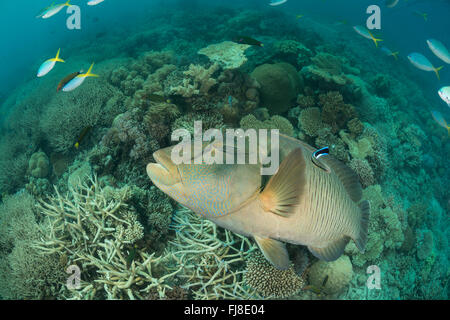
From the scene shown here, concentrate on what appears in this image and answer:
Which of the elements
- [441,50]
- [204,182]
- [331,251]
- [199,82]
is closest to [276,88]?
[199,82]

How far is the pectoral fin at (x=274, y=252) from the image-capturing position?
1.72 metres

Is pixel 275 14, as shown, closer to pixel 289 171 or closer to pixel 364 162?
pixel 364 162

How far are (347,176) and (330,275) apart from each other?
160cm

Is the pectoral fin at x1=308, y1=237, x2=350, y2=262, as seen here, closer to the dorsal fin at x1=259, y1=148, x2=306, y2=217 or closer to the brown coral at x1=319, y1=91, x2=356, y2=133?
the dorsal fin at x1=259, y1=148, x2=306, y2=217

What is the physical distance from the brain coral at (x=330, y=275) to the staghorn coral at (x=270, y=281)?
0.45m

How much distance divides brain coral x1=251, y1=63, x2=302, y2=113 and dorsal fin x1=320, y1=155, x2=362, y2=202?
3.52 meters

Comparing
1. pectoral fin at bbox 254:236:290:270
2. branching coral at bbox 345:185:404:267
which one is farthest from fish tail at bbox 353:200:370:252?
branching coral at bbox 345:185:404:267

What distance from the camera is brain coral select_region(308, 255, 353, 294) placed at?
2.95 meters

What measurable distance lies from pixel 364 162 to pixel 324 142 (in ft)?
2.87

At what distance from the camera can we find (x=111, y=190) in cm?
329

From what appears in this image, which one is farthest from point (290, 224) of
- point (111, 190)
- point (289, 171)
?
point (111, 190)

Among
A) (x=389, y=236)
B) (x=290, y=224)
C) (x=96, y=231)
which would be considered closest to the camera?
(x=290, y=224)

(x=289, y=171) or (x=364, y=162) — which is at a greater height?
(x=289, y=171)
